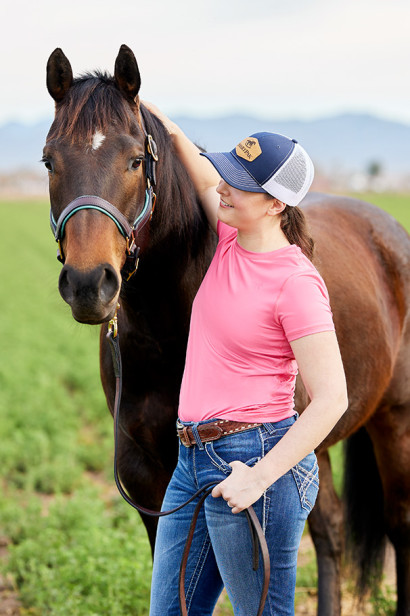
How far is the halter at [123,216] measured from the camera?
208 cm

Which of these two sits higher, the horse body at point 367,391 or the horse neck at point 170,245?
the horse neck at point 170,245

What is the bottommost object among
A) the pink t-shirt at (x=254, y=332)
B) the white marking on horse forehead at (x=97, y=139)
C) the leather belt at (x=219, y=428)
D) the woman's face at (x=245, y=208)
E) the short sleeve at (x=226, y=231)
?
the leather belt at (x=219, y=428)

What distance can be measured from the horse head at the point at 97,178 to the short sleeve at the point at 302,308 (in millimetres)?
486

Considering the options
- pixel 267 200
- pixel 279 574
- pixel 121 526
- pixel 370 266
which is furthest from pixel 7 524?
pixel 267 200

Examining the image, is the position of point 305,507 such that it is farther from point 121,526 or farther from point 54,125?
point 121,526

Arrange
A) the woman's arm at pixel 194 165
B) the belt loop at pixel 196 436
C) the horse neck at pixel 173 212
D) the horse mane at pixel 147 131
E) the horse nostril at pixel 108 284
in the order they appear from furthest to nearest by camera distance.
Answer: the woman's arm at pixel 194 165
the horse neck at pixel 173 212
the horse mane at pixel 147 131
the belt loop at pixel 196 436
the horse nostril at pixel 108 284

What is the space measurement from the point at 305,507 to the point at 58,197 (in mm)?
1201

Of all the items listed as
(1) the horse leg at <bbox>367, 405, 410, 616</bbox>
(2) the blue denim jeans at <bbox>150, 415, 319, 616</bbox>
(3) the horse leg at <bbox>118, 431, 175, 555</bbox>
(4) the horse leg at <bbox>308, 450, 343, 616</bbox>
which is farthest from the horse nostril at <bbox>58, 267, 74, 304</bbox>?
(1) the horse leg at <bbox>367, 405, 410, 616</bbox>

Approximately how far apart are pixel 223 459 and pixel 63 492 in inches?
170

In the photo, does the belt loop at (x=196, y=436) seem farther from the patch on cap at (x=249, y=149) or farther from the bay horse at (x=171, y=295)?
the patch on cap at (x=249, y=149)

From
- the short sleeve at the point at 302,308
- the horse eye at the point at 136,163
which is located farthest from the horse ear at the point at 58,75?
the short sleeve at the point at 302,308

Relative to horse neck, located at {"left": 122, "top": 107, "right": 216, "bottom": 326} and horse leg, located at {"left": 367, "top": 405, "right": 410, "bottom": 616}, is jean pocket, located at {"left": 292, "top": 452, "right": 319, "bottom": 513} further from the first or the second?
horse leg, located at {"left": 367, "top": 405, "right": 410, "bottom": 616}

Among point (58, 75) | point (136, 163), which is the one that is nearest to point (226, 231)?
point (136, 163)

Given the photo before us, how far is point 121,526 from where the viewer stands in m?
5.15
